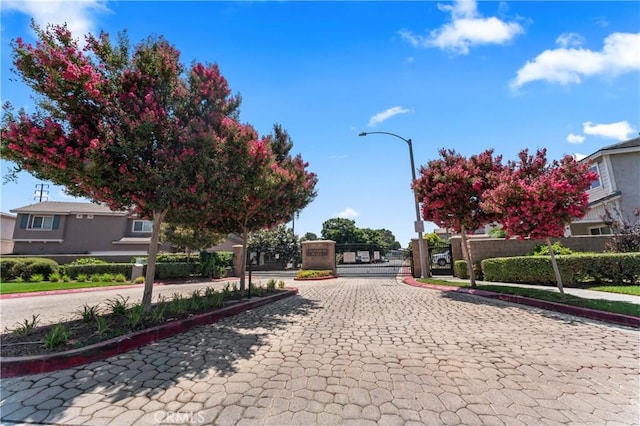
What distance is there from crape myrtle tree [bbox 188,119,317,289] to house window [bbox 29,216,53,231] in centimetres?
3048

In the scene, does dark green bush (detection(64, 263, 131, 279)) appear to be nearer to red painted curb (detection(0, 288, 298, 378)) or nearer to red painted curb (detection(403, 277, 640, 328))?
red painted curb (detection(0, 288, 298, 378))

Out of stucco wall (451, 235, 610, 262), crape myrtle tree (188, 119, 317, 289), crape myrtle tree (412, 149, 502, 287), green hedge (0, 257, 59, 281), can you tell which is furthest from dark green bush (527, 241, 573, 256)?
green hedge (0, 257, 59, 281)

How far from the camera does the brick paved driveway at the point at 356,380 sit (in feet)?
9.98

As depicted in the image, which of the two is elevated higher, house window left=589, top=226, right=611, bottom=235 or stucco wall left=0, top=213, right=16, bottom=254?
stucco wall left=0, top=213, right=16, bottom=254

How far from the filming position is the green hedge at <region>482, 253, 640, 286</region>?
34.9 feet

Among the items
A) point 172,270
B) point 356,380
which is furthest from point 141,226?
point 356,380

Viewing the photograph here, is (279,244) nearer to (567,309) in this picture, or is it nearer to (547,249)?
(547,249)

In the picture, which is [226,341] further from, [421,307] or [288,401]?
[421,307]

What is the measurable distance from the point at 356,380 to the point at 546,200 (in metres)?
7.94

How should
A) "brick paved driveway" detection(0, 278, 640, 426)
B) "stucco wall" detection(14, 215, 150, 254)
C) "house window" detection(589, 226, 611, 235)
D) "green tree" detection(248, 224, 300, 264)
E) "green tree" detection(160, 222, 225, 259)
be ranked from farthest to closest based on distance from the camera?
"green tree" detection(248, 224, 300, 264), "stucco wall" detection(14, 215, 150, 254), "green tree" detection(160, 222, 225, 259), "house window" detection(589, 226, 611, 235), "brick paved driveway" detection(0, 278, 640, 426)

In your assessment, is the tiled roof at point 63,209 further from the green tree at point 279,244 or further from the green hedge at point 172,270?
the green tree at point 279,244

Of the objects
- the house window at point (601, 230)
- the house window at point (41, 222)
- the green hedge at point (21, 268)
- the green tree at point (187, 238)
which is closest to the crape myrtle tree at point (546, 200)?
the house window at point (601, 230)

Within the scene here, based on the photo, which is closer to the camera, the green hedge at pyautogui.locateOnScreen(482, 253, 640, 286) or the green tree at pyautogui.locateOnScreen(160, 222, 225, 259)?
the green hedge at pyautogui.locateOnScreen(482, 253, 640, 286)

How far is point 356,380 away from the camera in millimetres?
3814
